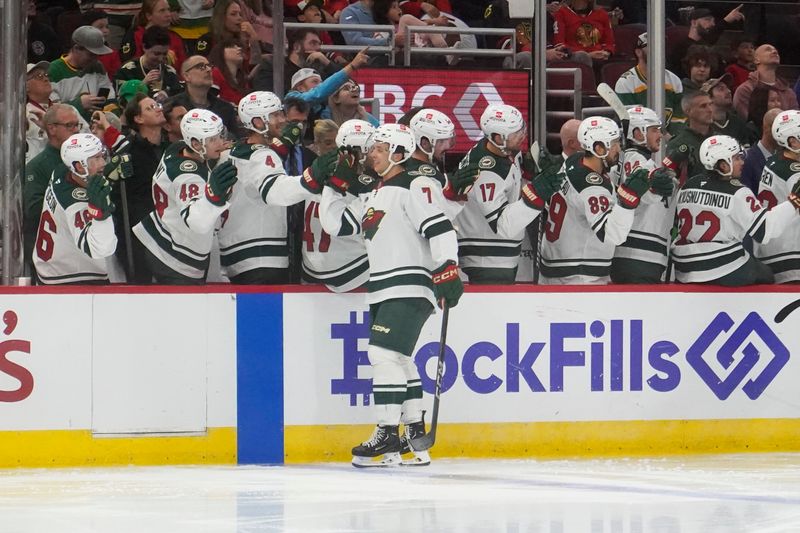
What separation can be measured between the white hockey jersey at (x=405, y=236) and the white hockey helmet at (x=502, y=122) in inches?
27.6

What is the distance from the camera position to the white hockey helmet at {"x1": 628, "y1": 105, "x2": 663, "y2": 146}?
8312 millimetres

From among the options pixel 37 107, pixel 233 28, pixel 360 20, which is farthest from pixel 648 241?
pixel 37 107

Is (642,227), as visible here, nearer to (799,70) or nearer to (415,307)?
(415,307)

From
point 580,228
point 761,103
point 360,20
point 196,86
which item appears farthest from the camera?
point 761,103

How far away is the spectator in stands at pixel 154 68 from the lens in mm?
9297

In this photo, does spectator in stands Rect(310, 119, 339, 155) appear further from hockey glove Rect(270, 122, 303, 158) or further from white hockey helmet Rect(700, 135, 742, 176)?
white hockey helmet Rect(700, 135, 742, 176)

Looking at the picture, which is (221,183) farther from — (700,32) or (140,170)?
(700,32)

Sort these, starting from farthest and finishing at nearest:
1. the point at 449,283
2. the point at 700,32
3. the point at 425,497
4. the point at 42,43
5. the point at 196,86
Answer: the point at 700,32
the point at 42,43
the point at 196,86
the point at 449,283
the point at 425,497

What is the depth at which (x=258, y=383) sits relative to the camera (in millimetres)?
7559

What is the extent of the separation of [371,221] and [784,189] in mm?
2376

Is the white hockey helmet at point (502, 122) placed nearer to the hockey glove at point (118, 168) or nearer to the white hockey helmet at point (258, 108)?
the white hockey helmet at point (258, 108)

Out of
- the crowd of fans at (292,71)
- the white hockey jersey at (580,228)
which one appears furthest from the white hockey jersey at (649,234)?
the crowd of fans at (292,71)

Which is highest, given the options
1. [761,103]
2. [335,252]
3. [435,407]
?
[761,103]

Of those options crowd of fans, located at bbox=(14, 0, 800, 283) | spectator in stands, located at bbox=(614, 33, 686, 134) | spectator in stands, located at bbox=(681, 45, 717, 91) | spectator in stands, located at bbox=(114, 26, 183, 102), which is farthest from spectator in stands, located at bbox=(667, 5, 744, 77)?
spectator in stands, located at bbox=(114, 26, 183, 102)
